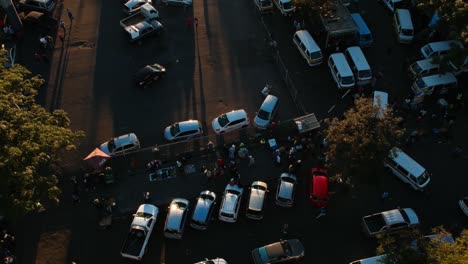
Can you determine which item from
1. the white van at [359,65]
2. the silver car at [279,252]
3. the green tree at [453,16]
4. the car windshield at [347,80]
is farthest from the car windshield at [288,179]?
the green tree at [453,16]

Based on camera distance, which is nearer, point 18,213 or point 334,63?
point 18,213

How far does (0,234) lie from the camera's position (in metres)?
27.9

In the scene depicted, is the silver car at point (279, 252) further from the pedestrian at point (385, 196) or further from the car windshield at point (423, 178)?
the car windshield at point (423, 178)

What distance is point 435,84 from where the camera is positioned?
35.3 meters

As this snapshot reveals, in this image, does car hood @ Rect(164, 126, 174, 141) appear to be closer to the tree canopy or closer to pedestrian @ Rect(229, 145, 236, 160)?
pedestrian @ Rect(229, 145, 236, 160)

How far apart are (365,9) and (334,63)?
11372 millimetres

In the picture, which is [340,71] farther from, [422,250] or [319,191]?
[422,250]

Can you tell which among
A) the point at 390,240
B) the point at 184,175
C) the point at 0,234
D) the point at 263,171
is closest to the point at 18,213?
the point at 0,234

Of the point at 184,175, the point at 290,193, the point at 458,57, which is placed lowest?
the point at 290,193

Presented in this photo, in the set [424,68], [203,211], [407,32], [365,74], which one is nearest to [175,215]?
[203,211]

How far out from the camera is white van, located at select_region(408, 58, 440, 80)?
3641cm

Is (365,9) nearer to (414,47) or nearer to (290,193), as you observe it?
(414,47)

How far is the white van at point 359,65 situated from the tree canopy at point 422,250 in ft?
52.8

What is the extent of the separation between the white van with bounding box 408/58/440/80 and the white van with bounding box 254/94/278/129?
13.0 m
